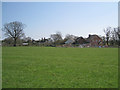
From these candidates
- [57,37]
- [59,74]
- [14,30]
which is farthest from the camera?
[57,37]

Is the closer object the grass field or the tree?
the grass field

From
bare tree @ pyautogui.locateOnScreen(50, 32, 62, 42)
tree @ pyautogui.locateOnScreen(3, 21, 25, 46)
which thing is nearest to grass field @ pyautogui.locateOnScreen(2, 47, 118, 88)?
tree @ pyautogui.locateOnScreen(3, 21, 25, 46)

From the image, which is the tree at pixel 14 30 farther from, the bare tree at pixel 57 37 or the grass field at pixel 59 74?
the grass field at pixel 59 74

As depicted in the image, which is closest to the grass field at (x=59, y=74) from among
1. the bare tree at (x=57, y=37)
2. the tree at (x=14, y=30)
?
the tree at (x=14, y=30)

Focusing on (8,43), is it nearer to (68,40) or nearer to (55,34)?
(55,34)

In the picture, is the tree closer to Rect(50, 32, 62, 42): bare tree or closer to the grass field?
Rect(50, 32, 62, 42): bare tree

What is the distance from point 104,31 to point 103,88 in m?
80.0

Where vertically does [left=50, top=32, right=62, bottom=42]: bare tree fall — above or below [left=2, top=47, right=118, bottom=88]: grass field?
above

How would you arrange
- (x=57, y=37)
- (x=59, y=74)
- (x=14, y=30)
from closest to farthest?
(x=59, y=74), (x=14, y=30), (x=57, y=37)

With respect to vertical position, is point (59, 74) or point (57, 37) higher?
point (57, 37)

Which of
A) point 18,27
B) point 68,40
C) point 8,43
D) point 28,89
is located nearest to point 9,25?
point 18,27

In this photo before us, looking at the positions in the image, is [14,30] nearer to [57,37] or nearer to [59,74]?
[57,37]

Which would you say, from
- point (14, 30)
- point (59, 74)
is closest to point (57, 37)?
point (14, 30)

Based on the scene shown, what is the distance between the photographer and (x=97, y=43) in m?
84.5
